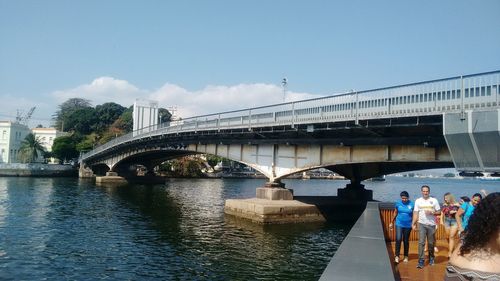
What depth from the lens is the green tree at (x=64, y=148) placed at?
97.0 meters

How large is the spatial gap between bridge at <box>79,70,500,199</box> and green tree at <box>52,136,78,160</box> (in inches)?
2740

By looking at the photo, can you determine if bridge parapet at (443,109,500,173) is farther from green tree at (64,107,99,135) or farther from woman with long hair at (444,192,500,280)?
green tree at (64,107,99,135)

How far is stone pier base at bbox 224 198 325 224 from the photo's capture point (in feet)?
82.8

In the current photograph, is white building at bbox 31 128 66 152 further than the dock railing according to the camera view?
Yes

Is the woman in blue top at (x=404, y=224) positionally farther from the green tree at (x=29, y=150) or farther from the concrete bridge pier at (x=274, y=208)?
the green tree at (x=29, y=150)

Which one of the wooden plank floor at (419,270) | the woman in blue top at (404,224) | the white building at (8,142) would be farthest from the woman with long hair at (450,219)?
the white building at (8,142)

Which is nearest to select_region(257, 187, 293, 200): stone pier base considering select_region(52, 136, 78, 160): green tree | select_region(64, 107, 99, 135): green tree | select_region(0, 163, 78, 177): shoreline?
select_region(0, 163, 78, 177): shoreline

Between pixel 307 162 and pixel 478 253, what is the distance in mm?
22953

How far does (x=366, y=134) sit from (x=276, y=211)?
7733 mm

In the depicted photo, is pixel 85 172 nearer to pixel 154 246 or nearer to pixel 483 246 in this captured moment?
pixel 154 246

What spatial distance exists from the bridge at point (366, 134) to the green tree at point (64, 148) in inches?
2740

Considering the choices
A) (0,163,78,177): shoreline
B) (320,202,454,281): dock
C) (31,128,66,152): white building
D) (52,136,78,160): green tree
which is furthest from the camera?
(31,128,66,152): white building

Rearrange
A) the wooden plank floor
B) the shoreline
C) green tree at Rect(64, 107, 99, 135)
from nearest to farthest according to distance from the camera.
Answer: the wooden plank floor < the shoreline < green tree at Rect(64, 107, 99, 135)

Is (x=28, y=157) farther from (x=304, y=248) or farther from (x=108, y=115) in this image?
(x=304, y=248)
